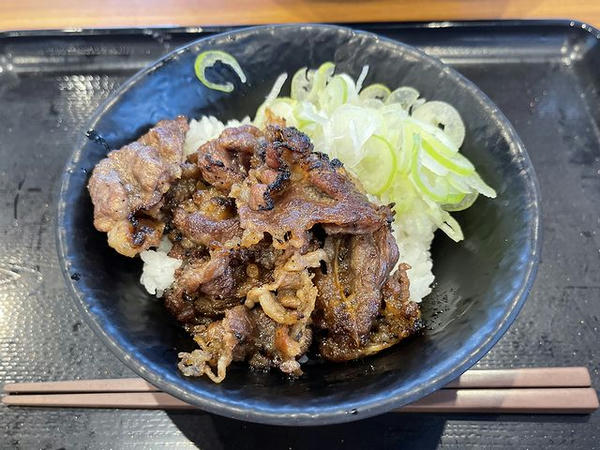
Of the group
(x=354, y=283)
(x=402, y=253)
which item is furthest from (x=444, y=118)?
(x=354, y=283)

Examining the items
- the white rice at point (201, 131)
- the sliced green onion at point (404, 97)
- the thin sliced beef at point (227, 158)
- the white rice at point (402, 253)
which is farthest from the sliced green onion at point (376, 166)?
the white rice at point (201, 131)

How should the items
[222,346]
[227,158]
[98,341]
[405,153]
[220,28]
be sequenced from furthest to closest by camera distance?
[220,28], [98,341], [405,153], [227,158], [222,346]

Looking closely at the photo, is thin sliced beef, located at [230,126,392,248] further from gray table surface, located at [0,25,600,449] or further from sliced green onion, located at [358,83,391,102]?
gray table surface, located at [0,25,600,449]

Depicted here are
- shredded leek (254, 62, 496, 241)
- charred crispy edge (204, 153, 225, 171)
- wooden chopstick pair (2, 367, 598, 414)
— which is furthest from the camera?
shredded leek (254, 62, 496, 241)

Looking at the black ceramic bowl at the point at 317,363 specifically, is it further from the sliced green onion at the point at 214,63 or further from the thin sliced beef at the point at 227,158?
the thin sliced beef at the point at 227,158

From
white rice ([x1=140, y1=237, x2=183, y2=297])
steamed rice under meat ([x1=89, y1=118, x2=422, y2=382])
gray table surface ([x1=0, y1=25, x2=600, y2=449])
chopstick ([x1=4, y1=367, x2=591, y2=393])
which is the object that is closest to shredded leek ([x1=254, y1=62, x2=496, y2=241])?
steamed rice under meat ([x1=89, y1=118, x2=422, y2=382])

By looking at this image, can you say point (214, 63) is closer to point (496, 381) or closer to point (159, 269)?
point (159, 269)
